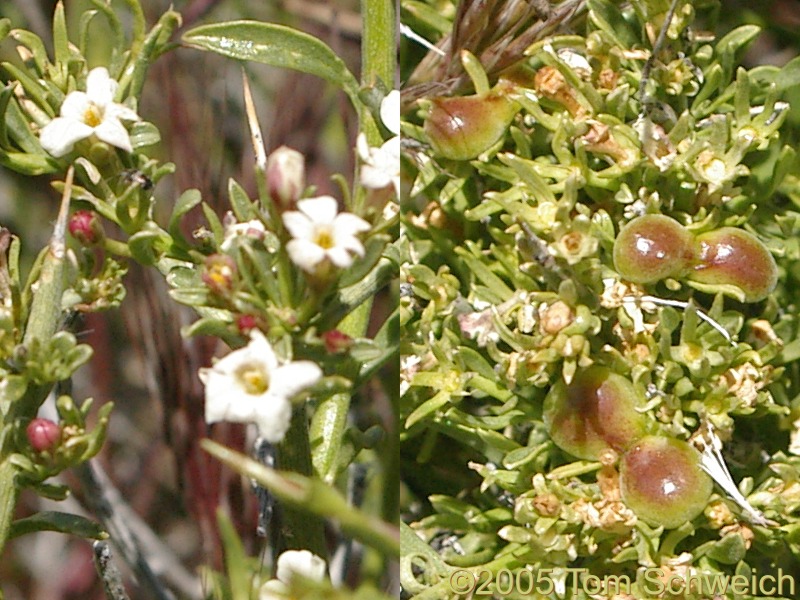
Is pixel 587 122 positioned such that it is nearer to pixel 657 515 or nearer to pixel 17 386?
pixel 657 515

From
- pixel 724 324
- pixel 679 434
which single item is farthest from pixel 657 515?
pixel 724 324

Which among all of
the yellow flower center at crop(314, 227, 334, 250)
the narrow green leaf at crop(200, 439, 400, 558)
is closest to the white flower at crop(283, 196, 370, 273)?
the yellow flower center at crop(314, 227, 334, 250)

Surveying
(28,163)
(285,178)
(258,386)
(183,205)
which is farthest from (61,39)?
(258,386)

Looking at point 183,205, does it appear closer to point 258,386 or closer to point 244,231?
point 244,231

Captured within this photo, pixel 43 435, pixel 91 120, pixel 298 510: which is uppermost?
pixel 91 120

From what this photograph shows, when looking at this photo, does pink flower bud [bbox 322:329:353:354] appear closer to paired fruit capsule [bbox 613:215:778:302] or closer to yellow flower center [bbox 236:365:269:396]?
yellow flower center [bbox 236:365:269:396]

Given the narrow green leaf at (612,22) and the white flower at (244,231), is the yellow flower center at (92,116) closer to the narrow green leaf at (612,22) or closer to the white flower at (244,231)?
the white flower at (244,231)
